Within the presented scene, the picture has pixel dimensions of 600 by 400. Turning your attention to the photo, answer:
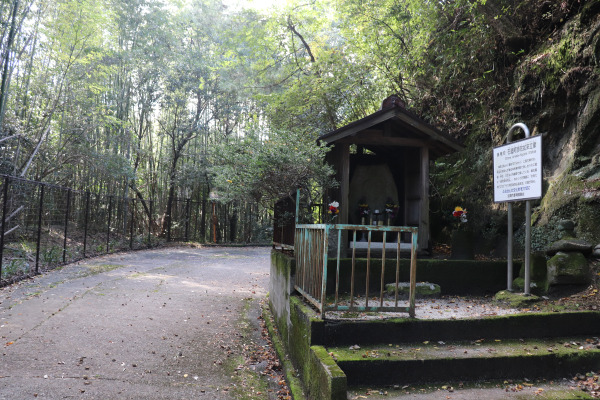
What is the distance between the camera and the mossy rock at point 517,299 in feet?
15.3

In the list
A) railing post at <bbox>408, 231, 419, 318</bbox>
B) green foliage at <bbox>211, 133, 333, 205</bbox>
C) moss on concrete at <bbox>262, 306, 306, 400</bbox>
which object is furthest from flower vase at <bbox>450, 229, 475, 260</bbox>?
moss on concrete at <bbox>262, 306, 306, 400</bbox>

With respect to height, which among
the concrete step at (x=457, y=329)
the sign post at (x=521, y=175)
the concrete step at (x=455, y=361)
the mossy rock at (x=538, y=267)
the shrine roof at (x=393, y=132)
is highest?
the shrine roof at (x=393, y=132)

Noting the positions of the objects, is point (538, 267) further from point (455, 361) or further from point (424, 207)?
point (455, 361)

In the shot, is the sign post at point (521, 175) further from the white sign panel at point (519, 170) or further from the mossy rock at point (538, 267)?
the mossy rock at point (538, 267)

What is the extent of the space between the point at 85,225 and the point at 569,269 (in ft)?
33.4

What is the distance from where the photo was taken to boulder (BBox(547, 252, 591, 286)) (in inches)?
191

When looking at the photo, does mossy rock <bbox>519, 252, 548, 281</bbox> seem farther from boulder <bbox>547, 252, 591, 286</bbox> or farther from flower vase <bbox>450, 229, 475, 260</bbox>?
flower vase <bbox>450, 229, 475, 260</bbox>

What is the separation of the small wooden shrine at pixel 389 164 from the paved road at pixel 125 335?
A: 8.92 feet

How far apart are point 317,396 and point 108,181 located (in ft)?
45.4

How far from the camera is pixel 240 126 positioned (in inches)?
766

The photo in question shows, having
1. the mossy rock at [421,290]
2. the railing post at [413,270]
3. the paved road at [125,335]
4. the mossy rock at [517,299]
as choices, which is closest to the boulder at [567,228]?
the mossy rock at [517,299]

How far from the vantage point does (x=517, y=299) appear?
15.6ft

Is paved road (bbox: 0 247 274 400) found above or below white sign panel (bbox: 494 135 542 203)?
below

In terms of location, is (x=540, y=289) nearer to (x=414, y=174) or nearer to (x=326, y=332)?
(x=414, y=174)
